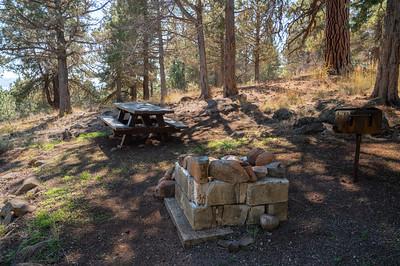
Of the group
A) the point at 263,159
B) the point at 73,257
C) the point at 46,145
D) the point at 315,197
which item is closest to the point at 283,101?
the point at 315,197

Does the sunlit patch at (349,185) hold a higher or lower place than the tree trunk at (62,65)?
lower

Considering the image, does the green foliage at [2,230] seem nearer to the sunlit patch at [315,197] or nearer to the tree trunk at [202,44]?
the sunlit patch at [315,197]

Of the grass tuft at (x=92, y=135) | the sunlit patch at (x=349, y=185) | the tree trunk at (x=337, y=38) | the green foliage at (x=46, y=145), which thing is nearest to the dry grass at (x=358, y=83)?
the tree trunk at (x=337, y=38)

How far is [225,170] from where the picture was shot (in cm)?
285

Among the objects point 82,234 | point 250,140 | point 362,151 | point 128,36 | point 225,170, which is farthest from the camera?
point 128,36

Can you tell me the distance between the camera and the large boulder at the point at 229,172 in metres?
2.84

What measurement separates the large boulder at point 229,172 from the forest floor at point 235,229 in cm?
Answer: 48

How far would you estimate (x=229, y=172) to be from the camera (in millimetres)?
2846

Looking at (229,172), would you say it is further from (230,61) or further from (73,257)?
(230,61)

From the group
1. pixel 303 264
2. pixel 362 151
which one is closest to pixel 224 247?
pixel 303 264

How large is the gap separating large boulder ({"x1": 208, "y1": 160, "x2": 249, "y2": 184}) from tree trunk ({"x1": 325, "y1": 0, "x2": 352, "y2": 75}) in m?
7.52

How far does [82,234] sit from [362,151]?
3.79m

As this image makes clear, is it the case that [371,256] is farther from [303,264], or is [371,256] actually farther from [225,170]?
[225,170]

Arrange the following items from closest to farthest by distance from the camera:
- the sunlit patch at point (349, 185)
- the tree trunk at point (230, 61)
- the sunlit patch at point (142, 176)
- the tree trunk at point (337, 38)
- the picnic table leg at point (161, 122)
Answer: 1. the sunlit patch at point (349, 185)
2. the sunlit patch at point (142, 176)
3. the picnic table leg at point (161, 122)
4. the tree trunk at point (337, 38)
5. the tree trunk at point (230, 61)
